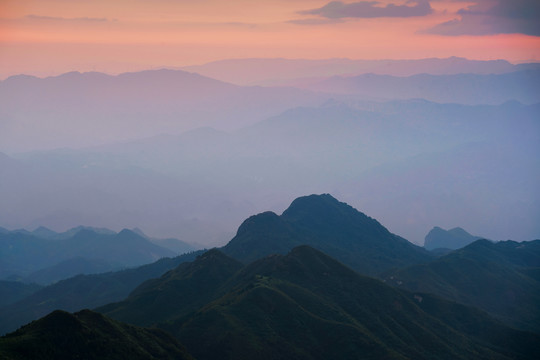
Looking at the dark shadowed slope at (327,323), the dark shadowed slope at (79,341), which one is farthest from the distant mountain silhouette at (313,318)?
the dark shadowed slope at (79,341)

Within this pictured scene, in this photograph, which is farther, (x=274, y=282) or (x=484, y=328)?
(x=484, y=328)

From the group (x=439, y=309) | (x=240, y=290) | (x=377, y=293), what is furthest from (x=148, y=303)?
(x=439, y=309)

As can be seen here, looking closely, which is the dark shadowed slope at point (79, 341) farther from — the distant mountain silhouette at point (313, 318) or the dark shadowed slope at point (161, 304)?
the dark shadowed slope at point (161, 304)

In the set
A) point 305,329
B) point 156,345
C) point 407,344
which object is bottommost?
point 407,344

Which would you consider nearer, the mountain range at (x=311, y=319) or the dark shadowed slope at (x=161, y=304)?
the mountain range at (x=311, y=319)

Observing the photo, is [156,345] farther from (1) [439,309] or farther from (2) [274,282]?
(1) [439,309]
